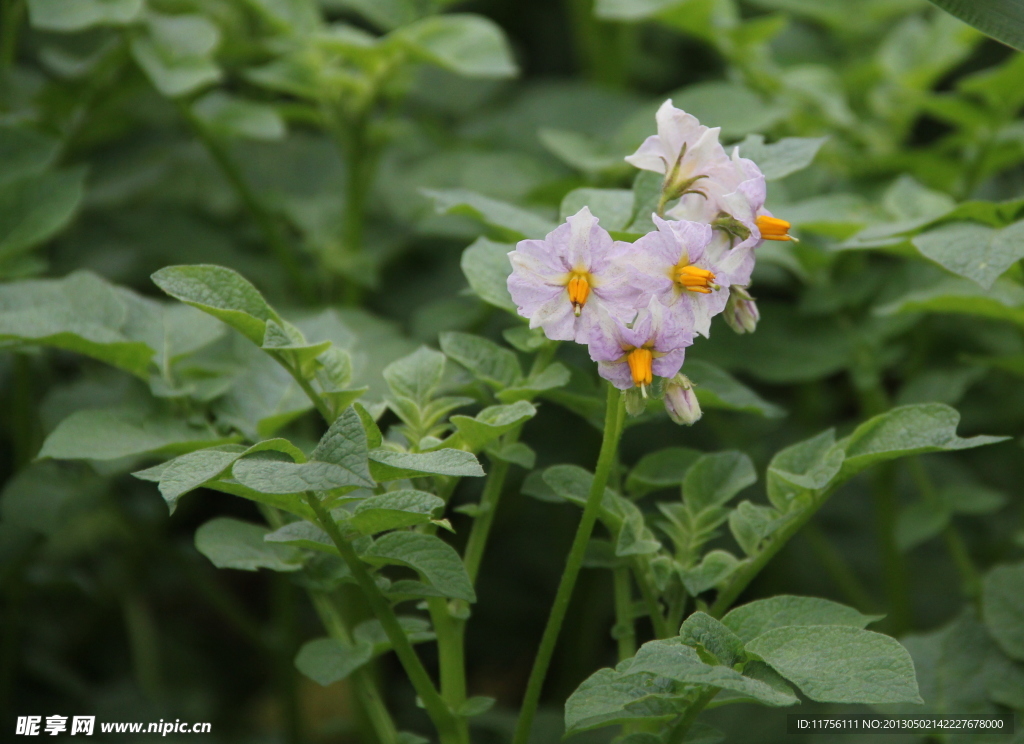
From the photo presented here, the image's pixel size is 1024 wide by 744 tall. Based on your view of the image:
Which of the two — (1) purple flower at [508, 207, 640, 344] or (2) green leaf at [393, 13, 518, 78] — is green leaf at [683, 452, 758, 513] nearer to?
(1) purple flower at [508, 207, 640, 344]

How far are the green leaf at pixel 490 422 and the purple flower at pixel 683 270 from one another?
0.12m

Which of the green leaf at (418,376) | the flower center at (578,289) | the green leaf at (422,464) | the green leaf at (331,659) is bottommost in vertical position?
the green leaf at (331,659)

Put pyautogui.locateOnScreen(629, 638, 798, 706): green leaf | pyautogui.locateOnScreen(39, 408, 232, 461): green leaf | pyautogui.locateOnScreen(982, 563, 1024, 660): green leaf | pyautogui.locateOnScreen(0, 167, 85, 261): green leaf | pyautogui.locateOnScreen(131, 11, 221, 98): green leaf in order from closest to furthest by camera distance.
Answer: pyautogui.locateOnScreen(629, 638, 798, 706): green leaf < pyautogui.locateOnScreen(39, 408, 232, 461): green leaf < pyautogui.locateOnScreen(982, 563, 1024, 660): green leaf < pyautogui.locateOnScreen(0, 167, 85, 261): green leaf < pyautogui.locateOnScreen(131, 11, 221, 98): green leaf

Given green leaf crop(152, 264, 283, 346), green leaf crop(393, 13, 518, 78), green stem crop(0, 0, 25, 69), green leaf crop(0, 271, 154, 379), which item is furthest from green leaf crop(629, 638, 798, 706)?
green stem crop(0, 0, 25, 69)

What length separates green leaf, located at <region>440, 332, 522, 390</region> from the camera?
30.9 inches

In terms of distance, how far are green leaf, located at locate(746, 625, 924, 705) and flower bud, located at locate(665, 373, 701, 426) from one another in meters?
0.16

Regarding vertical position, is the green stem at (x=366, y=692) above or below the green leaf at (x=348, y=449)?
below

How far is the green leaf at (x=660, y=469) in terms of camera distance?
2.74 ft

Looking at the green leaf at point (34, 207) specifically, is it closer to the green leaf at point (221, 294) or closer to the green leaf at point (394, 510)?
the green leaf at point (221, 294)

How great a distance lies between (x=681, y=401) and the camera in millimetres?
654

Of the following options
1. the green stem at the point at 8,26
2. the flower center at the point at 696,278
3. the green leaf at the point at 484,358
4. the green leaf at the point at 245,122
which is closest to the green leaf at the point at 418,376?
the green leaf at the point at 484,358

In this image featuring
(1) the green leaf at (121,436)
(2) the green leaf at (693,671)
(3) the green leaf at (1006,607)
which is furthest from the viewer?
(3) the green leaf at (1006,607)

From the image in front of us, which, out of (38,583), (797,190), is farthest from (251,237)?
(797,190)

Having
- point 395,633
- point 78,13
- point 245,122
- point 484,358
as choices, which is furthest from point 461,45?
point 395,633
